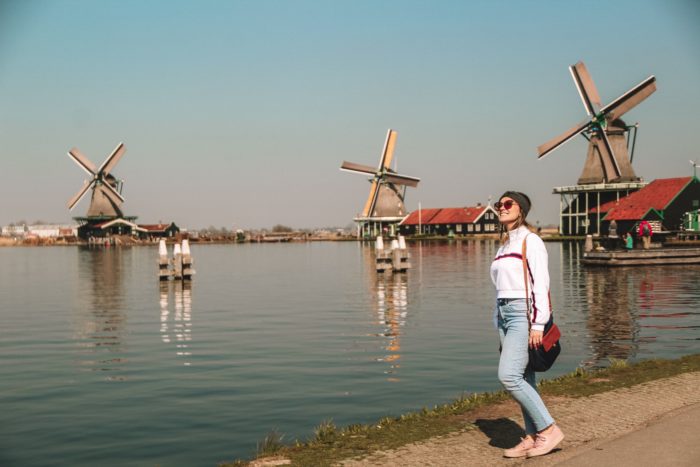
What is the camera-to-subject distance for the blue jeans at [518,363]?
21.0 ft

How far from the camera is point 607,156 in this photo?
261 ft

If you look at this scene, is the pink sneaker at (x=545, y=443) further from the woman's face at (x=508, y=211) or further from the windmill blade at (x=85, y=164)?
the windmill blade at (x=85, y=164)

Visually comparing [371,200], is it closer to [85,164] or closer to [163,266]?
[85,164]

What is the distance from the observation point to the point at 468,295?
30672 millimetres

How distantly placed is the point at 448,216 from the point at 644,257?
256 ft

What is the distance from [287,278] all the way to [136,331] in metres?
23.1

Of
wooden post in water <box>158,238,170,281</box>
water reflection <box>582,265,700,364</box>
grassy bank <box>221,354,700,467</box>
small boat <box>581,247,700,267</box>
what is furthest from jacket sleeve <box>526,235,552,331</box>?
→ small boat <box>581,247,700,267</box>

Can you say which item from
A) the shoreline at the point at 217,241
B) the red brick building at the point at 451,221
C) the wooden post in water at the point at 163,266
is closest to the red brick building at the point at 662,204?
the shoreline at the point at 217,241

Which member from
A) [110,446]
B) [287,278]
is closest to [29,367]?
[110,446]

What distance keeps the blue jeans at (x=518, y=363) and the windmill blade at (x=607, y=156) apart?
255 ft

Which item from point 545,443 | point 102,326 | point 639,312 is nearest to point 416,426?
point 545,443

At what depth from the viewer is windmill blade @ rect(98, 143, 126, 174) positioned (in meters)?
115

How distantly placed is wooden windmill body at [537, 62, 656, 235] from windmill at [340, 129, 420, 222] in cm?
3395

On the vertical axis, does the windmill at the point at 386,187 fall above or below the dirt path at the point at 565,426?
above
